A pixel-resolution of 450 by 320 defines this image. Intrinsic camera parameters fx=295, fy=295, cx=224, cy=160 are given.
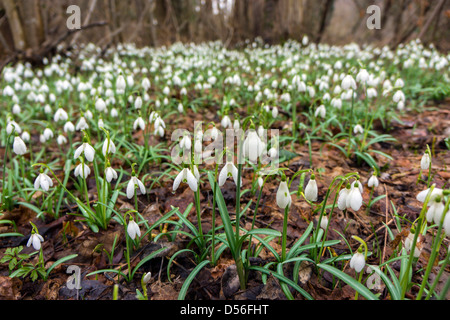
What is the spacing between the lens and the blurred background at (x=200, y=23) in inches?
311

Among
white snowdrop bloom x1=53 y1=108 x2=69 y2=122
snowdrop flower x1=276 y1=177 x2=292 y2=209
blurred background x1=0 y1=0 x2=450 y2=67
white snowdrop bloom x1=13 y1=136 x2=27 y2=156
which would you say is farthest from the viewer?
blurred background x1=0 y1=0 x2=450 y2=67

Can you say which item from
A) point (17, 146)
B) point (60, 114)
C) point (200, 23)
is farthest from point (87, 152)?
point (200, 23)

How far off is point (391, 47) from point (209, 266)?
34.2 feet

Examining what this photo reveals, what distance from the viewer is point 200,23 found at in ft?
50.3

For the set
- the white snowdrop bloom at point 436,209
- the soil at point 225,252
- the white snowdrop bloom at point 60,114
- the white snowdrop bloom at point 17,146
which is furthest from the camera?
the white snowdrop bloom at point 60,114

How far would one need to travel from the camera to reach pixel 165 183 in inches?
113

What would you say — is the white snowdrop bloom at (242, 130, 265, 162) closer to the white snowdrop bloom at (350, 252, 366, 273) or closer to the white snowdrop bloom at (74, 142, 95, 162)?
the white snowdrop bloom at (350, 252, 366, 273)

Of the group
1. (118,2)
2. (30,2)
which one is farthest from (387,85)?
(118,2)

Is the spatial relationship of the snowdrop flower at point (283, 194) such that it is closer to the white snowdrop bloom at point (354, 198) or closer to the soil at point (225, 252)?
the white snowdrop bloom at point (354, 198)

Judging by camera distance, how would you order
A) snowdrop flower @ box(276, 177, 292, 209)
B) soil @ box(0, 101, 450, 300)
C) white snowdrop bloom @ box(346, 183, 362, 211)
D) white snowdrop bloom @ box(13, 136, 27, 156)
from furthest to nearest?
white snowdrop bloom @ box(13, 136, 27, 156)
soil @ box(0, 101, 450, 300)
white snowdrop bloom @ box(346, 183, 362, 211)
snowdrop flower @ box(276, 177, 292, 209)

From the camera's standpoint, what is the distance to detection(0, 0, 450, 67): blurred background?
7910 mm

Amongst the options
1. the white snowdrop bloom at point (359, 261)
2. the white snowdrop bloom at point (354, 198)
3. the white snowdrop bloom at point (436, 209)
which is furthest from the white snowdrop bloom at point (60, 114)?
the white snowdrop bloom at point (436, 209)

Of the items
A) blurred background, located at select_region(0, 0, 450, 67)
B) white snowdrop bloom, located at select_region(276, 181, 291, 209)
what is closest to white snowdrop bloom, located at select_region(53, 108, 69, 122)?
white snowdrop bloom, located at select_region(276, 181, 291, 209)

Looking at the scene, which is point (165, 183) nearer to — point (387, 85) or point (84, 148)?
point (84, 148)
